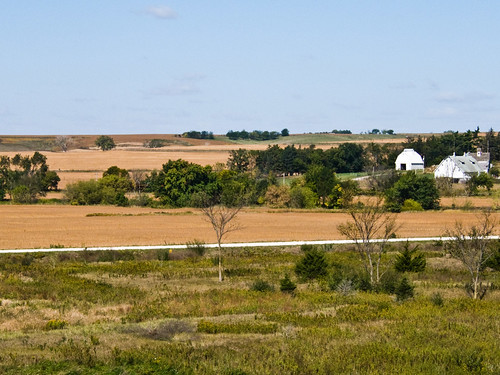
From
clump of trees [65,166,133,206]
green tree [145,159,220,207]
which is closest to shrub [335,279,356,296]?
green tree [145,159,220,207]

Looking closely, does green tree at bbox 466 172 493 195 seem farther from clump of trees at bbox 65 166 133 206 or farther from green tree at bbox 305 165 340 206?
clump of trees at bbox 65 166 133 206

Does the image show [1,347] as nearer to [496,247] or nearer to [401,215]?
[496,247]

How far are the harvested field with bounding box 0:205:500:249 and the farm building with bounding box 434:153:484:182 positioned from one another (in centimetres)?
3667

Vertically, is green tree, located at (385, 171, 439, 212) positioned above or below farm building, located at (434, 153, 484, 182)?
Result: below

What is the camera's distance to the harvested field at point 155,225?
55906mm

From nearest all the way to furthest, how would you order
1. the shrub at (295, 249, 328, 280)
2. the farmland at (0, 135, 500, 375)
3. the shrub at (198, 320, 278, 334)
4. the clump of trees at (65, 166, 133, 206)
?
the farmland at (0, 135, 500, 375)
the shrub at (198, 320, 278, 334)
the shrub at (295, 249, 328, 280)
the clump of trees at (65, 166, 133, 206)

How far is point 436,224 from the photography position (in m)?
66.1

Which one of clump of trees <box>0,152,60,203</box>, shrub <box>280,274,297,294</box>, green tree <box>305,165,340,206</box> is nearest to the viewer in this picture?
shrub <box>280,274,297,294</box>

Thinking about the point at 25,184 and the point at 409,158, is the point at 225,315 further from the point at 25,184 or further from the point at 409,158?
the point at 409,158

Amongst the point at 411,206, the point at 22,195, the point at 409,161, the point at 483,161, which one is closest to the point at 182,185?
the point at 22,195

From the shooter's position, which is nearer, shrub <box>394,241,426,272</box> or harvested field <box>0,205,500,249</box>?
shrub <box>394,241,426,272</box>

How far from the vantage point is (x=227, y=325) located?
24312 mm

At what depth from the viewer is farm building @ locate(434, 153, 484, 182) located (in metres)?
112

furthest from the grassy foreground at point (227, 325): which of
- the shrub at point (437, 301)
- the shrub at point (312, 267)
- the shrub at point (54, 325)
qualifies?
the shrub at point (312, 267)
